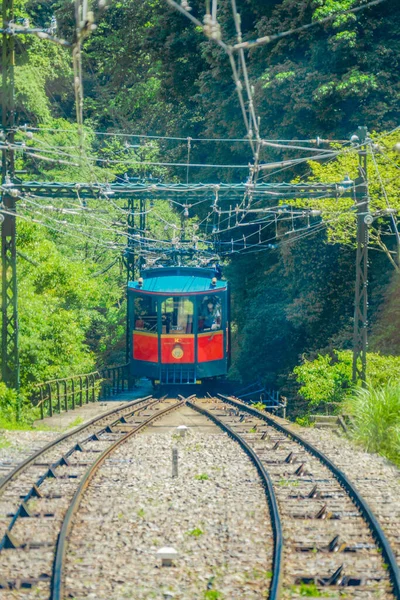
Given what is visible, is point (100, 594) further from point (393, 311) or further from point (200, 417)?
point (393, 311)

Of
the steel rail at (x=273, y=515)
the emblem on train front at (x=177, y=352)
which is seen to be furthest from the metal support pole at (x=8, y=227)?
the steel rail at (x=273, y=515)

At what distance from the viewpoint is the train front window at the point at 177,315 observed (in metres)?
27.1

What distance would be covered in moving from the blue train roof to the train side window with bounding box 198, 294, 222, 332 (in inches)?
13.5

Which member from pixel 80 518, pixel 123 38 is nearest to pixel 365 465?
pixel 80 518

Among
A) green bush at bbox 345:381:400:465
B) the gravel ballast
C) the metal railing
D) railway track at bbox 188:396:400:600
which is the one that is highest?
green bush at bbox 345:381:400:465

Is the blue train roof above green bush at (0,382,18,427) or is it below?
above

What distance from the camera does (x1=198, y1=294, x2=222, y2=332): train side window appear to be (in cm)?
2722

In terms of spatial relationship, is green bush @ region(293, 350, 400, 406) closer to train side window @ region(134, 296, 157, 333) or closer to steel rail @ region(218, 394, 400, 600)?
steel rail @ region(218, 394, 400, 600)

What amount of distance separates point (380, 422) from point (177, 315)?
11263 mm

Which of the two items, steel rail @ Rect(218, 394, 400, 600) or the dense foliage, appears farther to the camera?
the dense foliage

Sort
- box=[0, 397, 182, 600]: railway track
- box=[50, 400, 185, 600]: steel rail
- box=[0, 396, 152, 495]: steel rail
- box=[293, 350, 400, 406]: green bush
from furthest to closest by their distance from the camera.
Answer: box=[293, 350, 400, 406]: green bush
box=[0, 396, 152, 495]: steel rail
box=[0, 397, 182, 600]: railway track
box=[50, 400, 185, 600]: steel rail

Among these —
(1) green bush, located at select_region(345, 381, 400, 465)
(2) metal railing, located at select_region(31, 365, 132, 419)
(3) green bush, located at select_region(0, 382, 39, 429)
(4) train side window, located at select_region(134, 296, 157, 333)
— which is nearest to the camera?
(1) green bush, located at select_region(345, 381, 400, 465)

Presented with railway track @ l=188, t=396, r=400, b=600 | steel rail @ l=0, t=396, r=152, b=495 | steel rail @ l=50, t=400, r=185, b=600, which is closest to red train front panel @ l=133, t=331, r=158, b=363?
steel rail @ l=0, t=396, r=152, b=495

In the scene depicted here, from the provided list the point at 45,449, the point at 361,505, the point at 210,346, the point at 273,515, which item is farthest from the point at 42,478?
the point at 210,346
